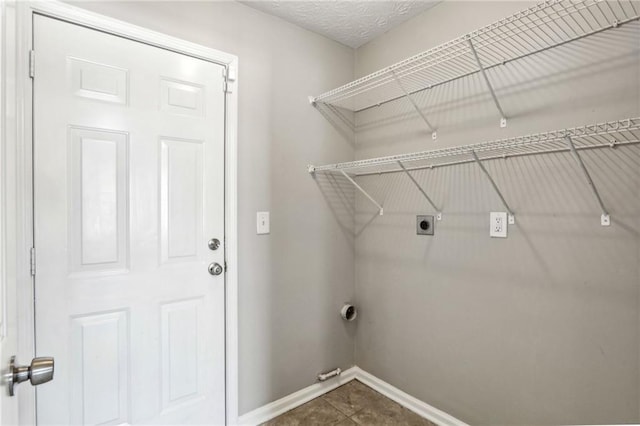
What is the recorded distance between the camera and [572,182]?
1.30 metres

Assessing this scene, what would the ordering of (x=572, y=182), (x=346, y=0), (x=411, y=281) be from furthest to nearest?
(x=411, y=281) → (x=346, y=0) → (x=572, y=182)

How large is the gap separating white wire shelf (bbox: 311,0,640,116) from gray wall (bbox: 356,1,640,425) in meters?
0.06

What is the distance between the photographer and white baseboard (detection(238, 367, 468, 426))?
5.75ft

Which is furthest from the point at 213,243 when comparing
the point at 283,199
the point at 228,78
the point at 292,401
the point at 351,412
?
the point at 351,412

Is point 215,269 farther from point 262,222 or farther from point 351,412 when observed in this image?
point 351,412

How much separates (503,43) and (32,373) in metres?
2.00

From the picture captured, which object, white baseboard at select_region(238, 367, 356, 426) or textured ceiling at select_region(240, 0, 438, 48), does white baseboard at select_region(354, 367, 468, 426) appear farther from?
textured ceiling at select_region(240, 0, 438, 48)

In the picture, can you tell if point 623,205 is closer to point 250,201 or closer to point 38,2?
point 250,201

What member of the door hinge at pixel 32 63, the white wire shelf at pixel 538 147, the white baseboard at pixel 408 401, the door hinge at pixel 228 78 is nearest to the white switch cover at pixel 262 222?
the white wire shelf at pixel 538 147

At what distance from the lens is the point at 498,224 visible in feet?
4.98

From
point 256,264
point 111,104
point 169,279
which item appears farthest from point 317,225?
point 111,104

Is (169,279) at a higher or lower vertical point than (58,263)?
lower

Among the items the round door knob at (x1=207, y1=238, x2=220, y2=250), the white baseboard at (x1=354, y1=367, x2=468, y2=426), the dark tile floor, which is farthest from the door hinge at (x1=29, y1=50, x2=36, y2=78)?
the white baseboard at (x1=354, y1=367, x2=468, y2=426)

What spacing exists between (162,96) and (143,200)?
1.68 feet
